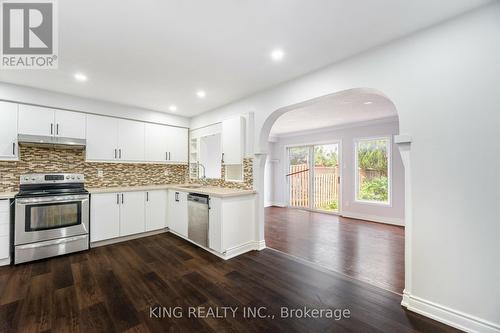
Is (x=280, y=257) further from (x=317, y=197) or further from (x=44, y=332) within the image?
(x=317, y=197)

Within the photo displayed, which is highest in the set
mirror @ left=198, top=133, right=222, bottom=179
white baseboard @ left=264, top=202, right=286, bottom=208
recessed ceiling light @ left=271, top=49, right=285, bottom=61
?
recessed ceiling light @ left=271, top=49, right=285, bottom=61

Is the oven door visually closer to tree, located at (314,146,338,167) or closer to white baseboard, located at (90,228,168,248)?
white baseboard, located at (90,228,168,248)

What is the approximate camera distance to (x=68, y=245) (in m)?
3.22

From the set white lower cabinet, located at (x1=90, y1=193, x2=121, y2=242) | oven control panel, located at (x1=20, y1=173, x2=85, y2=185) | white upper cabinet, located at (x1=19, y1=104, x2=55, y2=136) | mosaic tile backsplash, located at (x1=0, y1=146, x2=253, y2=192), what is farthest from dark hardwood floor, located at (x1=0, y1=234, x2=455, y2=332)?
white upper cabinet, located at (x1=19, y1=104, x2=55, y2=136)

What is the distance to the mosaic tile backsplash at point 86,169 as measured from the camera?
10.9 feet

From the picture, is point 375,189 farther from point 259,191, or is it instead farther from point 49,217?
point 49,217

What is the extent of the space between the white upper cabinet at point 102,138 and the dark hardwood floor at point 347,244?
340 centimetres

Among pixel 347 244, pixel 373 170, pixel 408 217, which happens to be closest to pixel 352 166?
pixel 373 170

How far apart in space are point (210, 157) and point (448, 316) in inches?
160

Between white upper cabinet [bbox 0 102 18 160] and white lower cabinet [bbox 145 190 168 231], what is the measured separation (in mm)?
1978

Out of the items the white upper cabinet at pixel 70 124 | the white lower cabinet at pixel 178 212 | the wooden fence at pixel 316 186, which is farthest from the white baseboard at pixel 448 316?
the white upper cabinet at pixel 70 124

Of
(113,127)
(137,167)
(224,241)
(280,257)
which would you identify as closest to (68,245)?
(137,167)

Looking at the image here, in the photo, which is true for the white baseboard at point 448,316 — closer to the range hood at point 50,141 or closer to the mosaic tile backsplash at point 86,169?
the mosaic tile backsplash at point 86,169

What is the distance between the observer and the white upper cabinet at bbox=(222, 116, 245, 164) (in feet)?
11.9
